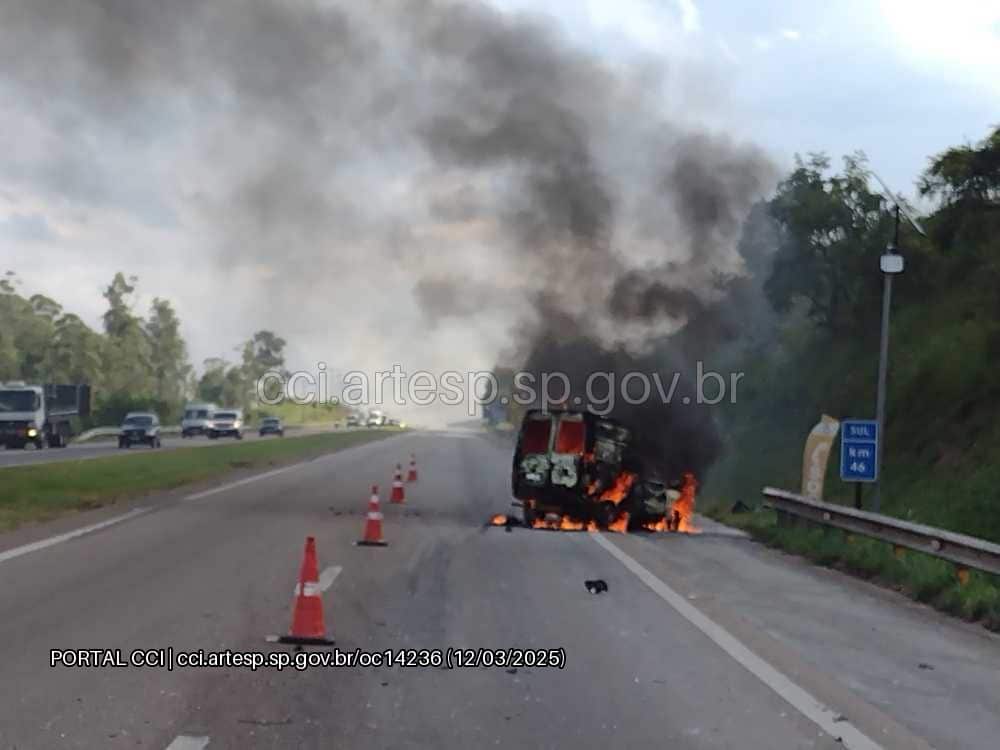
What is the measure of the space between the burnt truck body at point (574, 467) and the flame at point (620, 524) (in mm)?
68

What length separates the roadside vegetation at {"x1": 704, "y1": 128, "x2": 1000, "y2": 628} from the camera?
25.7 m

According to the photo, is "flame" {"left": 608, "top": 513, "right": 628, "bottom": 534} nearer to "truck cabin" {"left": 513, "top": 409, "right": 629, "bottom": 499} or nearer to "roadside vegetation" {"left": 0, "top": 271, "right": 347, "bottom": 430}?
"truck cabin" {"left": 513, "top": 409, "right": 629, "bottom": 499}

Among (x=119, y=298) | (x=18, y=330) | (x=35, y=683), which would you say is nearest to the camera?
(x=35, y=683)

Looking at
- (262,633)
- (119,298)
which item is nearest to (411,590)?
(262,633)

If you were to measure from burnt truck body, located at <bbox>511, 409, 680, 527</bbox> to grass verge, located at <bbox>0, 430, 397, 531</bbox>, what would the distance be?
749cm

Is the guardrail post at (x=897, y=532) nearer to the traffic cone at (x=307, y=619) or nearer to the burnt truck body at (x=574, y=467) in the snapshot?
the burnt truck body at (x=574, y=467)

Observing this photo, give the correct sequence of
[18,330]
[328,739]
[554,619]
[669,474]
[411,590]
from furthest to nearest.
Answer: [18,330] → [669,474] → [411,590] → [554,619] → [328,739]

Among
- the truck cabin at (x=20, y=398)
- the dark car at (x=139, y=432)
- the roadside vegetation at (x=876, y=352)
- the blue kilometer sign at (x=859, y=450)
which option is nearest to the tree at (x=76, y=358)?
the dark car at (x=139, y=432)

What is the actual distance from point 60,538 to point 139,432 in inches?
1656

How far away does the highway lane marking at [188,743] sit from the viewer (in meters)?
6.62

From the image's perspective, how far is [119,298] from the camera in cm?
11750

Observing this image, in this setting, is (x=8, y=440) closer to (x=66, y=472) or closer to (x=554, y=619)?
(x=66, y=472)

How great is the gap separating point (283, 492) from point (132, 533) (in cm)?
1089

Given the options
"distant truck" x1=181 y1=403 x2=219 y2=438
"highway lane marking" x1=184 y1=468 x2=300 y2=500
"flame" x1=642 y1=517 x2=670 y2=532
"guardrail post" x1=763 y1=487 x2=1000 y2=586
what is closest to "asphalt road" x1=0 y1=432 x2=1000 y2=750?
"guardrail post" x1=763 y1=487 x2=1000 y2=586
